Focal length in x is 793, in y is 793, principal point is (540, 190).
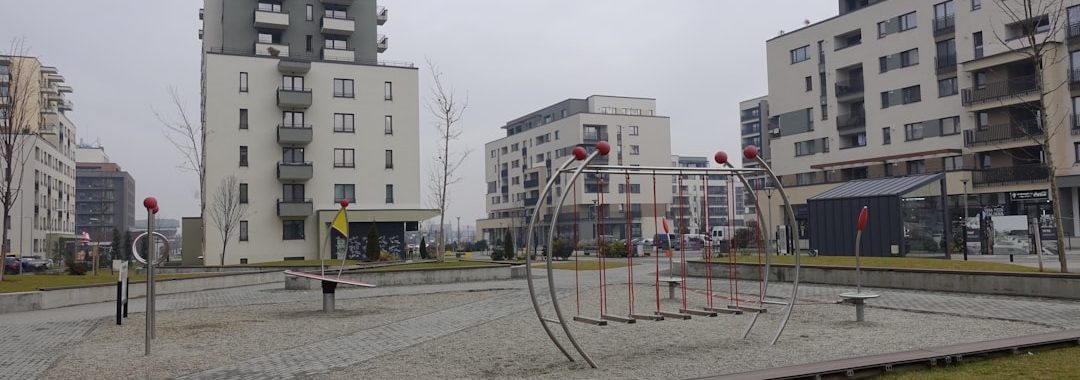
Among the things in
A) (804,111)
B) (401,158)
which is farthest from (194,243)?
(804,111)

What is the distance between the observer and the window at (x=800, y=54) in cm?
6256

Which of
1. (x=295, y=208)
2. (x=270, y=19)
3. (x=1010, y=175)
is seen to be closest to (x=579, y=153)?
(x=295, y=208)

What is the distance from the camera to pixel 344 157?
2025 inches

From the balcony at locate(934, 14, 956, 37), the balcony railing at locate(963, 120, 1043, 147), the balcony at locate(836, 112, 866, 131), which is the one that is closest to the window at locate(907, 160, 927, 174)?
the balcony railing at locate(963, 120, 1043, 147)

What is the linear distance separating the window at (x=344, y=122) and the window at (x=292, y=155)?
2.75m

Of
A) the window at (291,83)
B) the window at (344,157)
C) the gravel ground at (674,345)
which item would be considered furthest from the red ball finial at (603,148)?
the window at (291,83)

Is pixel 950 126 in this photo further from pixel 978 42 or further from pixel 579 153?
pixel 579 153

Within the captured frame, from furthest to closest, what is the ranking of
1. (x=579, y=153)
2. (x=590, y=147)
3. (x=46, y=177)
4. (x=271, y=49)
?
(x=590, y=147) < (x=46, y=177) < (x=271, y=49) < (x=579, y=153)

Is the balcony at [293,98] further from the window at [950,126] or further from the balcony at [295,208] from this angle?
the window at [950,126]

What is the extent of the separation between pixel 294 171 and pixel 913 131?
4106cm

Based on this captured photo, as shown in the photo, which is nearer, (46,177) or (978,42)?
(978,42)

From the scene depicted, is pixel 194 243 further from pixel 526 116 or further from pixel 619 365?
pixel 526 116

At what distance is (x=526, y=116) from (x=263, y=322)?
9746cm

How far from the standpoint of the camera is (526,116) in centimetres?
11156
